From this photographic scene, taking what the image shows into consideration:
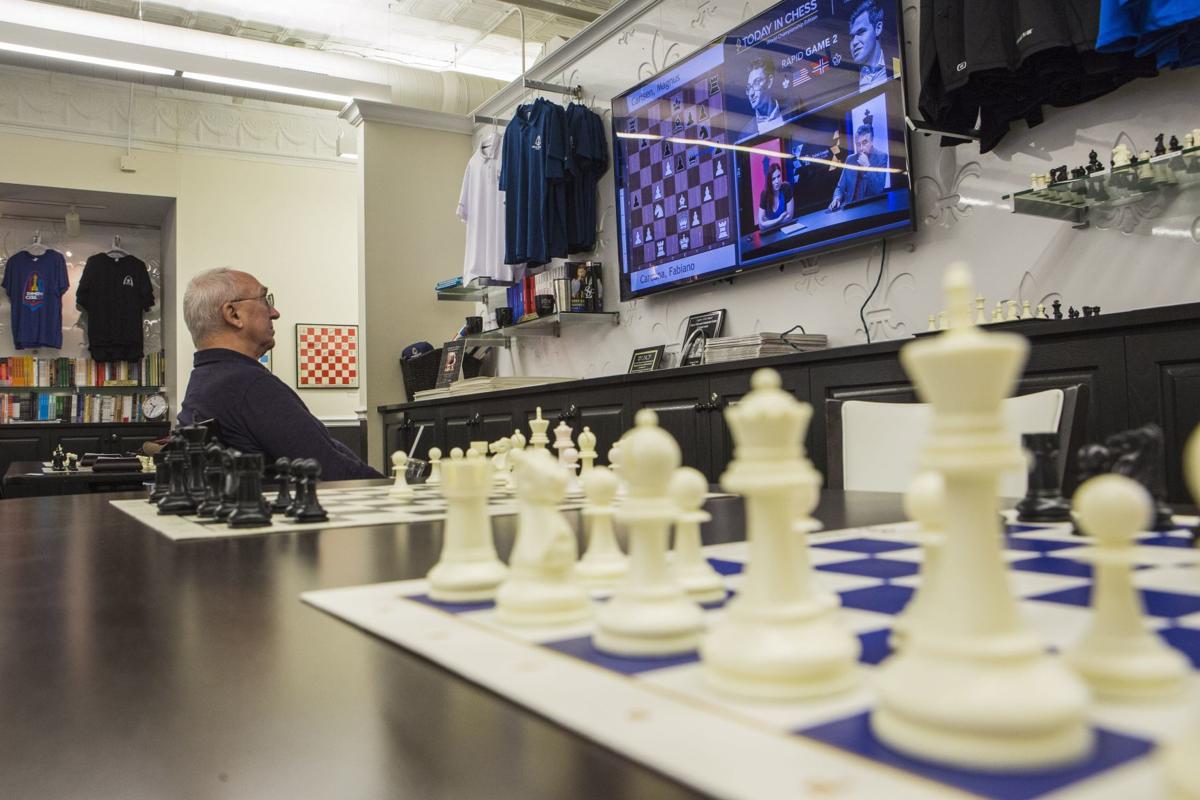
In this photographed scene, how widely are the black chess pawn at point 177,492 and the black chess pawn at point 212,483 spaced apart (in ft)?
0.15

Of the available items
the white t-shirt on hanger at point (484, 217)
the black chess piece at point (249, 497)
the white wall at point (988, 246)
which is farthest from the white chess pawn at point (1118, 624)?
the white t-shirt on hanger at point (484, 217)

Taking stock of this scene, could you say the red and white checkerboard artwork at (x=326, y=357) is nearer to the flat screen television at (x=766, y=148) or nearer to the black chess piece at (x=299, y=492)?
the flat screen television at (x=766, y=148)

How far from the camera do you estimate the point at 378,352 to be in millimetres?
6750

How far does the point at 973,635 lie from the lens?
36 centimetres

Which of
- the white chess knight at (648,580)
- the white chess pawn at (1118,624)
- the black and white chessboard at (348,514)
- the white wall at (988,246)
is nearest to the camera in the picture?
the white chess pawn at (1118,624)

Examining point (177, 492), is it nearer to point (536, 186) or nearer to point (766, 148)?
point (766, 148)

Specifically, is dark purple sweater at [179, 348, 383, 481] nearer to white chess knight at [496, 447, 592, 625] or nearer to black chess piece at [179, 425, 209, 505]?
black chess piece at [179, 425, 209, 505]

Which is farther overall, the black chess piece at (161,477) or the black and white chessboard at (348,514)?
the black chess piece at (161,477)

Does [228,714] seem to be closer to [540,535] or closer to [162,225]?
[540,535]

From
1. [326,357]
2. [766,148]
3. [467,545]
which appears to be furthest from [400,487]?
[326,357]

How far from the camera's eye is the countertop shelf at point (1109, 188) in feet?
8.38

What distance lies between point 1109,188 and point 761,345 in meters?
1.33

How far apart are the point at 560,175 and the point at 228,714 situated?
16.4ft

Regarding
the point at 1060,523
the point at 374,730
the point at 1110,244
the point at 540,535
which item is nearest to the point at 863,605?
the point at 540,535
